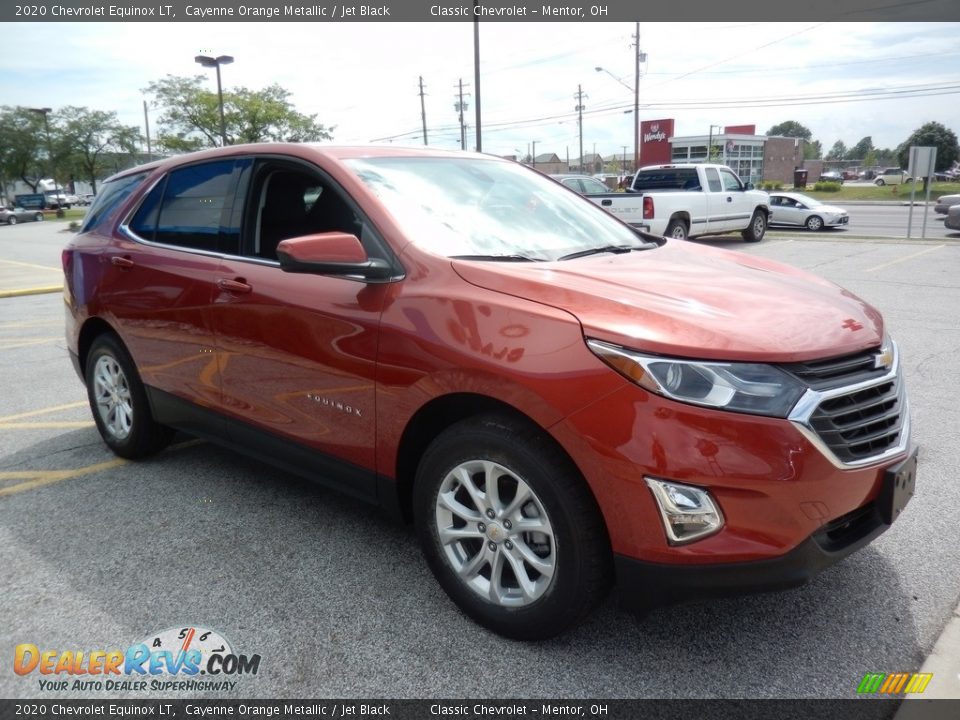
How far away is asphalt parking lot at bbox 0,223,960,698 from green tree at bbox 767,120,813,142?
6651 inches

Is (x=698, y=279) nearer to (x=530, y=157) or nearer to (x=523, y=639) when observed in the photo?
(x=523, y=639)

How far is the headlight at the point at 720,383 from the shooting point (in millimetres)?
2209

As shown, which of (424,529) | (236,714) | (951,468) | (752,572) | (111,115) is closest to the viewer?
(752,572)

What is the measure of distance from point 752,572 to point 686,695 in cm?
51

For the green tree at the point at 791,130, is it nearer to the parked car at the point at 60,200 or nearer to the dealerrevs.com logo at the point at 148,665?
the parked car at the point at 60,200

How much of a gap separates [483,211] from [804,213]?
950 inches

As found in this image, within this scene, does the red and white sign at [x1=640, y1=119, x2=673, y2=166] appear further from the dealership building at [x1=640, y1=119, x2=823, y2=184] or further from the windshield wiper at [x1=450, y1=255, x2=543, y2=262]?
the windshield wiper at [x1=450, y1=255, x2=543, y2=262]

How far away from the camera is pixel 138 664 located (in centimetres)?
268

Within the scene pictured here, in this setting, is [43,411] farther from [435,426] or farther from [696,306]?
[696,306]

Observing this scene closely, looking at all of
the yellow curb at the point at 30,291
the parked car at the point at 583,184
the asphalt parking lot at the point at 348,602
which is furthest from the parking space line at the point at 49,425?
the parked car at the point at 583,184

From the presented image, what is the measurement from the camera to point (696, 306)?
252 cm

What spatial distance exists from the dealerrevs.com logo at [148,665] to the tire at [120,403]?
1.86 m

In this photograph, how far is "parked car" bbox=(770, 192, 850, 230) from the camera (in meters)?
24.4

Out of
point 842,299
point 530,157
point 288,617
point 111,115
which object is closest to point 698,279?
point 842,299
